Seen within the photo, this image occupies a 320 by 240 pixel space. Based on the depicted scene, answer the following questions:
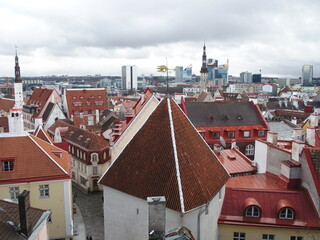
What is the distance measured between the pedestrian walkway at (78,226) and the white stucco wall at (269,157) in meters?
16.7

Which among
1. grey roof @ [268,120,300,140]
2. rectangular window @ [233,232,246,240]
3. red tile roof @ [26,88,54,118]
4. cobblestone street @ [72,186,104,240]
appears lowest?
cobblestone street @ [72,186,104,240]

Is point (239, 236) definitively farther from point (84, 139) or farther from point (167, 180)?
point (84, 139)

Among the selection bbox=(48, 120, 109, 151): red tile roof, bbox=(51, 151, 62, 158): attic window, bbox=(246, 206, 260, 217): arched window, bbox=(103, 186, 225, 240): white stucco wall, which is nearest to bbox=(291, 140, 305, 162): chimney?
bbox=(246, 206, 260, 217): arched window

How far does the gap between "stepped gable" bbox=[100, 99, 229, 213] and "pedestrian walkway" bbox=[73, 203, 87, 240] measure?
11.8 meters

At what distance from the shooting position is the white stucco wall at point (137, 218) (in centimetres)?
1666

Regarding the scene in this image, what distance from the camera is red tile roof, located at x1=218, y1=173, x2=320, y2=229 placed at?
19359 millimetres

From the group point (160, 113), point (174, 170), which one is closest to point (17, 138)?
point (160, 113)

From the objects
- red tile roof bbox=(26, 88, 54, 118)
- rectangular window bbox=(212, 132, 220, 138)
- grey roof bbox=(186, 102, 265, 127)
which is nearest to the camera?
rectangular window bbox=(212, 132, 220, 138)

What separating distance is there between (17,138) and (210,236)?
1716 centimetres

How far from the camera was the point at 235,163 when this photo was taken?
29016 mm

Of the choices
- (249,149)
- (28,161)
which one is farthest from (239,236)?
(249,149)

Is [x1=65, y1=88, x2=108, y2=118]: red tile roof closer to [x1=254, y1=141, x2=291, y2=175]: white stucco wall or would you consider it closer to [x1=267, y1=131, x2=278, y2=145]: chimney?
[x1=254, y1=141, x2=291, y2=175]: white stucco wall

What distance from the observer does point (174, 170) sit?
672 inches

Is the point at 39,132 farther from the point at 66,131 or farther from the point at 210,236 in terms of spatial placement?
the point at 210,236
